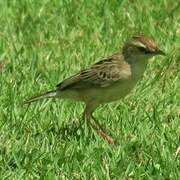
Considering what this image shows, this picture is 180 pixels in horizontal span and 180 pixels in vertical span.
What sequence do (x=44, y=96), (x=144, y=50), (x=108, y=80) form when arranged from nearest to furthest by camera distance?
1. (x=144, y=50)
2. (x=108, y=80)
3. (x=44, y=96)

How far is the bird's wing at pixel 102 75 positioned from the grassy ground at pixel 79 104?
0.42 meters

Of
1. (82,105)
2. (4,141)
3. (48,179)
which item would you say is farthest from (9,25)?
(48,179)

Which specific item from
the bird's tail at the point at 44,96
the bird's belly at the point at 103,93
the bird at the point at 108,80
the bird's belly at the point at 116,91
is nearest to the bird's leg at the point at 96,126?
the bird at the point at 108,80

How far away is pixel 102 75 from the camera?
9.13 meters

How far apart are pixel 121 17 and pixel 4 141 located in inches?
162

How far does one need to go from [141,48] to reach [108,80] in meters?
0.48

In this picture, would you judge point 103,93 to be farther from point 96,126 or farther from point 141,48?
point 141,48

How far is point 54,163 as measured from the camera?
26.6 feet

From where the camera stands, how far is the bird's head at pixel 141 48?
8781 mm

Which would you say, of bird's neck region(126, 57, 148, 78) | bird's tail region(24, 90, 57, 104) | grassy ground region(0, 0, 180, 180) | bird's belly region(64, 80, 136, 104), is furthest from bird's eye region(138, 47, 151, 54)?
bird's tail region(24, 90, 57, 104)

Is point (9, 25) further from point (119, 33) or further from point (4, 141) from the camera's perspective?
point (4, 141)

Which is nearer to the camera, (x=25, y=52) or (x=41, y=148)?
(x=41, y=148)

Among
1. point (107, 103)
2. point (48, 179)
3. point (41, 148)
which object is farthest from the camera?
point (107, 103)

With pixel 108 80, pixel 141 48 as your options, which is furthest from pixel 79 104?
pixel 141 48
